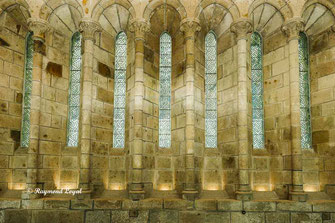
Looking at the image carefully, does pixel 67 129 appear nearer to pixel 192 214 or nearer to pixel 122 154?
pixel 122 154

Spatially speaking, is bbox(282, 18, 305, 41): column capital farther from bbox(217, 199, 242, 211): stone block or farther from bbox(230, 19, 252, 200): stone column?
bbox(217, 199, 242, 211): stone block

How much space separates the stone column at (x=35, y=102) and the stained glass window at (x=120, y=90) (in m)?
1.98

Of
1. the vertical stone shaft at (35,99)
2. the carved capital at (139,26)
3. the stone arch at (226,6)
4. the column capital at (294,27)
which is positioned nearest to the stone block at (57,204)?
the vertical stone shaft at (35,99)

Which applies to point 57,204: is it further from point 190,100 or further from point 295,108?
point 295,108

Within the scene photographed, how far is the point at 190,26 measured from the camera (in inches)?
294

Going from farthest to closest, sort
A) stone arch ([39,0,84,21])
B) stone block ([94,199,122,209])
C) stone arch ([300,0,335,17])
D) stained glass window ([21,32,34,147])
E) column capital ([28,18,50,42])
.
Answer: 1. stained glass window ([21,32,34,147])
2. stone arch ([300,0,335,17])
3. stone arch ([39,0,84,21])
4. column capital ([28,18,50,42])
5. stone block ([94,199,122,209])

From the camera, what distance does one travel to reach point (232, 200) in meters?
6.91

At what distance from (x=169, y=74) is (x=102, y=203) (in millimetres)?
3941

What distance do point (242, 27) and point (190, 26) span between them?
1.39 m

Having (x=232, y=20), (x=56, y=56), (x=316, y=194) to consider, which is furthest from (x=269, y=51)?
(x=56, y=56)

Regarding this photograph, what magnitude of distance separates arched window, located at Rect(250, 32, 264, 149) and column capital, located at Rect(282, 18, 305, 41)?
979 millimetres

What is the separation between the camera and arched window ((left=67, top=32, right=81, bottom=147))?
25.7ft

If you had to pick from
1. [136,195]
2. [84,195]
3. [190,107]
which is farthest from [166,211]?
[190,107]

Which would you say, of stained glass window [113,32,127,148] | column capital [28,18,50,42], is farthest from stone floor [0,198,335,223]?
column capital [28,18,50,42]
